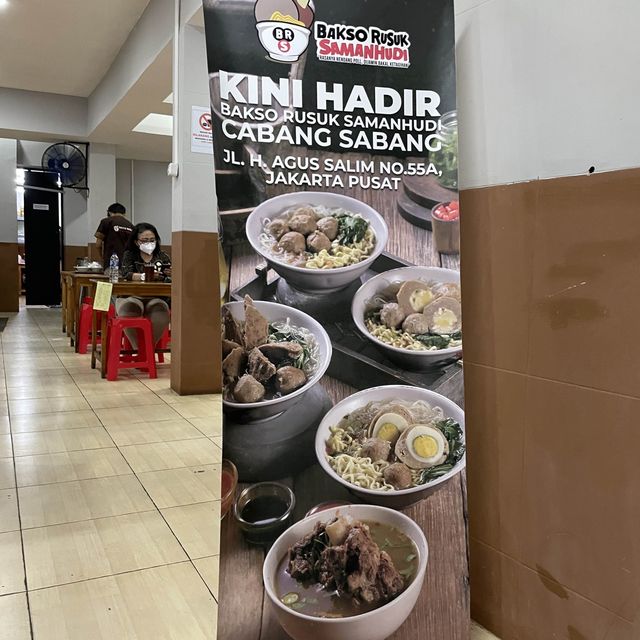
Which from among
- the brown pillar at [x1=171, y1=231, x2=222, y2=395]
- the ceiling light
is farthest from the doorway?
the brown pillar at [x1=171, y1=231, x2=222, y2=395]

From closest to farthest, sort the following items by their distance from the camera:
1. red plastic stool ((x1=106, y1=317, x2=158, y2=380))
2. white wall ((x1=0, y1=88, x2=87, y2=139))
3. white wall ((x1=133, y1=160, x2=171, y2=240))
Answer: red plastic stool ((x1=106, y1=317, x2=158, y2=380)) < white wall ((x1=0, y1=88, x2=87, y2=139)) < white wall ((x1=133, y1=160, x2=171, y2=240))

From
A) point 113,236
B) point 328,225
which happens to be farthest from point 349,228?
point 113,236

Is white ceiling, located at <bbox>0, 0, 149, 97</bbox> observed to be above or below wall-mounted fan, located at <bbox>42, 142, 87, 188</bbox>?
above

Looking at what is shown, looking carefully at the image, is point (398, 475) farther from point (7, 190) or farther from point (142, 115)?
point (7, 190)

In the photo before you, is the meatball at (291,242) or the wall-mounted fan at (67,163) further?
the wall-mounted fan at (67,163)

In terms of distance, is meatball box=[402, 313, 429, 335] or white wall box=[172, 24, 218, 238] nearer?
meatball box=[402, 313, 429, 335]

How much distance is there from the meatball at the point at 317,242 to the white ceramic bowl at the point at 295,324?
15 cm

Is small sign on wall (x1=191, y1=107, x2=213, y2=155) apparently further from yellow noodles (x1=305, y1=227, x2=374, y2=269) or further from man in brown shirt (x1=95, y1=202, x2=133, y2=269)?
yellow noodles (x1=305, y1=227, x2=374, y2=269)

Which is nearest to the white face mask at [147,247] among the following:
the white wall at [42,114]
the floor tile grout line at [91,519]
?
the floor tile grout line at [91,519]

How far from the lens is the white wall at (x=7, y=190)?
10281mm

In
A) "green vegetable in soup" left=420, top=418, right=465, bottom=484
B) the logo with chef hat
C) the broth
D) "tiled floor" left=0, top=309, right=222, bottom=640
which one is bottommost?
"tiled floor" left=0, top=309, right=222, bottom=640

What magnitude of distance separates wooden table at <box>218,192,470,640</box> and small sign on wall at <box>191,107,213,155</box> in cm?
322

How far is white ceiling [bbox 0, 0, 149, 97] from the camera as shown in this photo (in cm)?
568

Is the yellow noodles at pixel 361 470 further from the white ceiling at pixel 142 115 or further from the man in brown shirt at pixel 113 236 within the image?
the man in brown shirt at pixel 113 236
